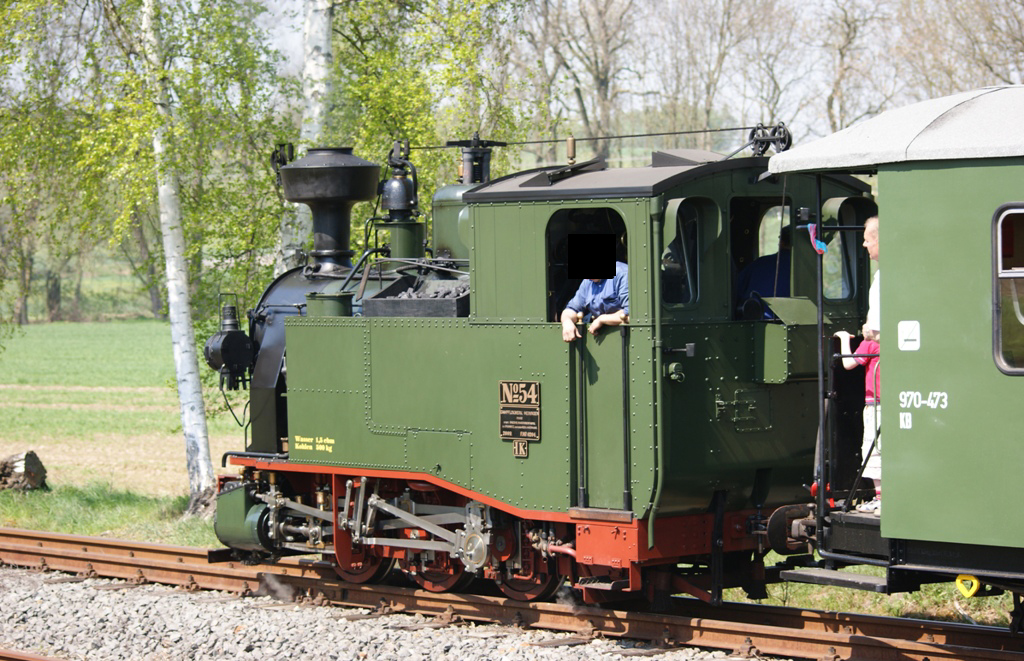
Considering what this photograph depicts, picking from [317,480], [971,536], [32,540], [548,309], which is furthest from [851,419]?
[32,540]

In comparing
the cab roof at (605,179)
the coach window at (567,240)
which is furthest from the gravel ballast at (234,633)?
the cab roof at (605,179)

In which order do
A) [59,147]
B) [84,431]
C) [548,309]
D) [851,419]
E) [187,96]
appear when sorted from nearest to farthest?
[851,419] < [548,309] < [187,96] < [59,147] < [84,431]

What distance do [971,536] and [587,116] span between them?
34118 mm

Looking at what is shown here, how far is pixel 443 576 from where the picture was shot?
9297 millimetres

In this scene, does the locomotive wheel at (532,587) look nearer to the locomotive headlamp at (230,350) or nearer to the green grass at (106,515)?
the locomotive headlamp at (230,350)

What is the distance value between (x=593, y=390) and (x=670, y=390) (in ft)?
1.64

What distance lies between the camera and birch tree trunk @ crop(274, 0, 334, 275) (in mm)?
14227

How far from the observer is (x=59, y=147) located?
1540 centimetres

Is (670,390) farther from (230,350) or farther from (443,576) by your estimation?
(230,350)

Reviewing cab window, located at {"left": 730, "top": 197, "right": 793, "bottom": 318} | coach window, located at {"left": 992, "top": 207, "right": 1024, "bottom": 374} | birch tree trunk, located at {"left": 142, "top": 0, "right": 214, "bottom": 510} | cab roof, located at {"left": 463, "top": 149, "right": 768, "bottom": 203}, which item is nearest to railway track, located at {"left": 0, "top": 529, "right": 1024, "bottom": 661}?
coach window, located at {"left": 992, "top": 207, "right": 1024, "bottom": 374}

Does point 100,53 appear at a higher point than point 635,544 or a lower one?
higher

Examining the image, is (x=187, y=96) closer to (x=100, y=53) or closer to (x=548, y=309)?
(x=100, y=53)

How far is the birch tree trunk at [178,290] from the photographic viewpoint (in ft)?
46.2

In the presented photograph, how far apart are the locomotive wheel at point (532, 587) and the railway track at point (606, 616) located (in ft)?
0.52
